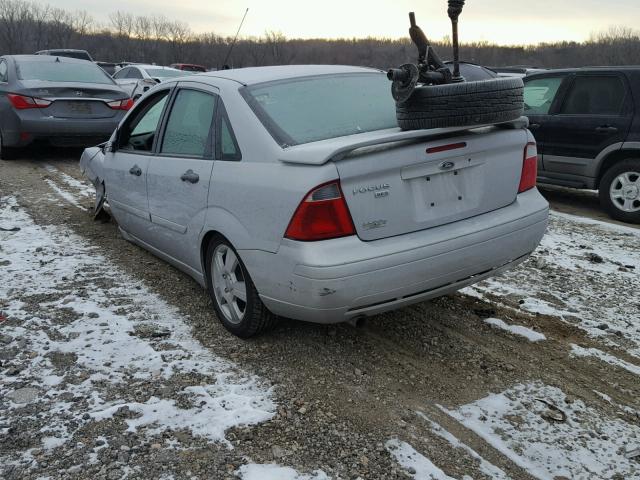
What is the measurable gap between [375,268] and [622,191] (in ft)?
16.1

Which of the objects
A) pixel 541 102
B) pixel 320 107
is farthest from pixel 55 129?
pixel 541 102

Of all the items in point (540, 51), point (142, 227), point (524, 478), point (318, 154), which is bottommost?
point (524, 478)

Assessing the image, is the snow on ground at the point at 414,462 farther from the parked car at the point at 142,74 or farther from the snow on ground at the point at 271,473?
the parked car at the point at 142,74

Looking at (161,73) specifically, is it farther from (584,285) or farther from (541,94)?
(584,285)

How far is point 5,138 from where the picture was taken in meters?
8.98

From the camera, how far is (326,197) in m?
2.91

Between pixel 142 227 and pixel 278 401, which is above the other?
pixel 142 227

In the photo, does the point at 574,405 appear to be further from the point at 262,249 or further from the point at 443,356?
the point at 262,249

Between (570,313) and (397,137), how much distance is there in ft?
6.43

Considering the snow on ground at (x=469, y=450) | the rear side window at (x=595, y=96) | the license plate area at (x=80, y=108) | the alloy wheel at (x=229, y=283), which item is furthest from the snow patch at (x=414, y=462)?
the license plate area at (x=80, y=108)

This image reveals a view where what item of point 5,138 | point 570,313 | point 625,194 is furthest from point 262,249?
point 5,138

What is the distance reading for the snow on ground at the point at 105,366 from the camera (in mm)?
2883

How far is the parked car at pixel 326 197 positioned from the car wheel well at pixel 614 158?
369 centimetres

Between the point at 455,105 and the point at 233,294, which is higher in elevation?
the point at 455,105
